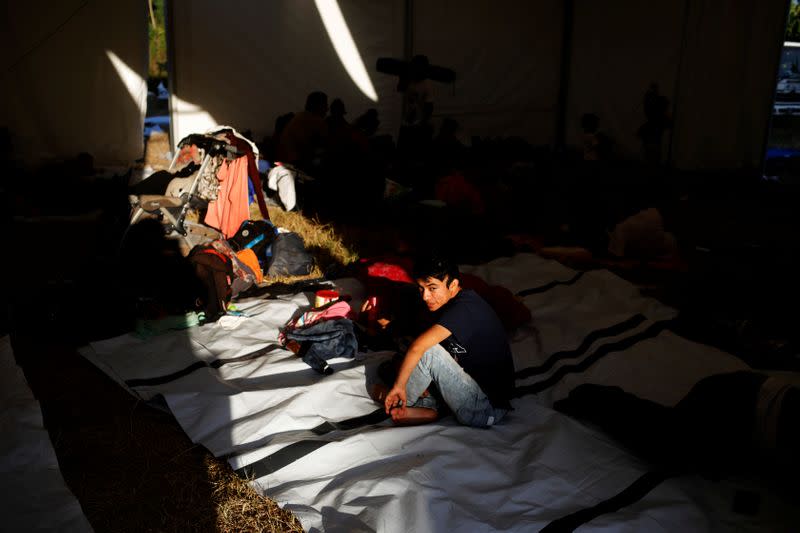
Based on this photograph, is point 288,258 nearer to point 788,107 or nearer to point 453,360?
point 453,360

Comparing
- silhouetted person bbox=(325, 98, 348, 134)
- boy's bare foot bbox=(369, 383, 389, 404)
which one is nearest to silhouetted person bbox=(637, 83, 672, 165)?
silhouetted person bbox=(325, 98, 348, 134)

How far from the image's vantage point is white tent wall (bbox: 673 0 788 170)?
8.84 meters

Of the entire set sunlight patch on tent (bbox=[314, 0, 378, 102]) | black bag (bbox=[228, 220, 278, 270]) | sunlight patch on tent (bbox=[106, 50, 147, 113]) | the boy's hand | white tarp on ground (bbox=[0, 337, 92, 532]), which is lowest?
white tarp on ground (bbox=[0, 337, 92, 532])

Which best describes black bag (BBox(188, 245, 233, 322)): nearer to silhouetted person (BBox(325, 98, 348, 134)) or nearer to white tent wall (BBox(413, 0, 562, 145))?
silhouetted person (BBox(325, 98, 348, 134))

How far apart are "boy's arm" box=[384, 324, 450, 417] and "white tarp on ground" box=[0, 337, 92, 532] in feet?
4.26

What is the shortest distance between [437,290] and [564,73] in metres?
10.1

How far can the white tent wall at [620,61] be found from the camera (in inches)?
396

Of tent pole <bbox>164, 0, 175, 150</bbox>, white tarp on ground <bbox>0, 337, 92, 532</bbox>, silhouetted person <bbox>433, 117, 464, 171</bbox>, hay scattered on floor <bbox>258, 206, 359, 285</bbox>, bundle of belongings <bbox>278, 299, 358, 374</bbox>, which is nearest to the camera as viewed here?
white tarp on ground <bbox>0, 337, 92, 532</bbox>

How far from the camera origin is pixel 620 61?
428 inches

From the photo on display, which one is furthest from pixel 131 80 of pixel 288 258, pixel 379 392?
pixel 379 392

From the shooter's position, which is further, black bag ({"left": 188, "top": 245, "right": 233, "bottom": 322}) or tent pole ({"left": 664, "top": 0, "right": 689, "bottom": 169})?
tent pole ({"left": 664, "top": 0, "right": 689, "bottom": 169})

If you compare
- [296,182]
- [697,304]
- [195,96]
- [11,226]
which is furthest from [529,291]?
[195,96]

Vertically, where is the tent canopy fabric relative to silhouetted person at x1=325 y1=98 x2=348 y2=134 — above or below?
above

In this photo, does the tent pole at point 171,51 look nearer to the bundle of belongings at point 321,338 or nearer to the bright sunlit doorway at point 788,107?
the bundle of belongings at point 321,338
